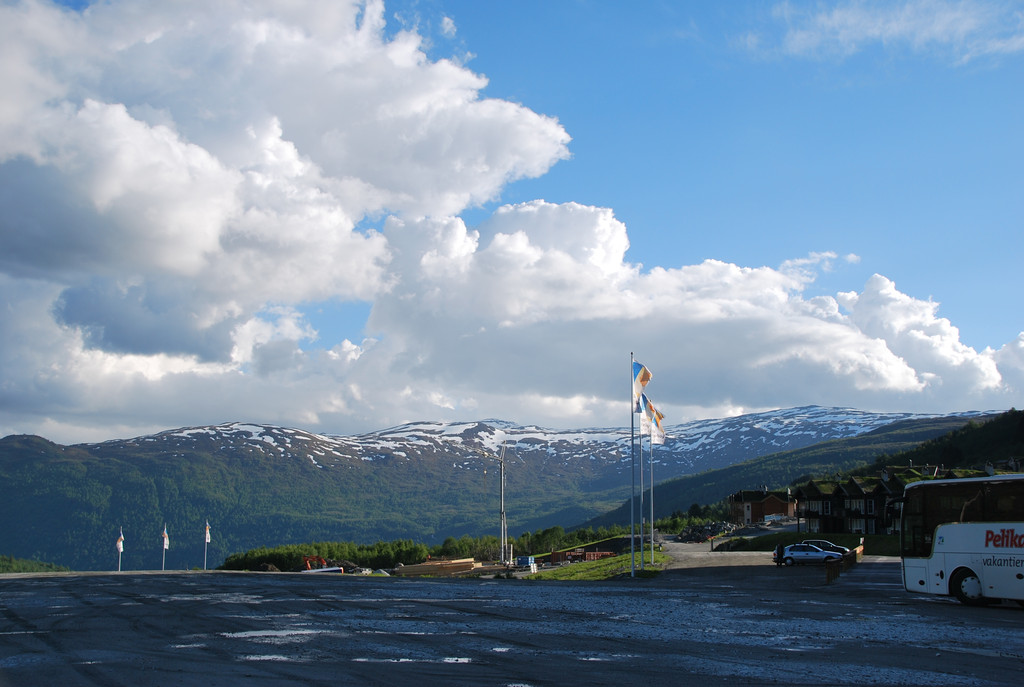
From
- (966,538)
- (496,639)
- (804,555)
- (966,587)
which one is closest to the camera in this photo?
(496,639)

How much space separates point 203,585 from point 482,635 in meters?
22.3

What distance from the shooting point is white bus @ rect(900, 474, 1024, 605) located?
25672 millimetres

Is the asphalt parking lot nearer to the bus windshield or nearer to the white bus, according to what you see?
the white bus

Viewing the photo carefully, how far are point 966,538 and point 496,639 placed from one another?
60.4ft

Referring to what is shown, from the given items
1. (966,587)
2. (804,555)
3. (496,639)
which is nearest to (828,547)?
(804,555)

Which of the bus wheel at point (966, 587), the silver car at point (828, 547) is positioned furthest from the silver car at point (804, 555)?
the bus wheel at point (966, 587)

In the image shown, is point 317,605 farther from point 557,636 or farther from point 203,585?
point 203,585

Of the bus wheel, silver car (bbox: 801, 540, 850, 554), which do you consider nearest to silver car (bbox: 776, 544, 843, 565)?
silver car (bbox: 801, 540, 850, 554)

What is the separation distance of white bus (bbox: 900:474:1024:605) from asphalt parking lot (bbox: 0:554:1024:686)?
881 millimetres

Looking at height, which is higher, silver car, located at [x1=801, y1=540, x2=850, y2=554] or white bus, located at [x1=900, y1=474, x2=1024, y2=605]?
white bus, located at [x1=900, y1=474, x2=1024, y2=605]

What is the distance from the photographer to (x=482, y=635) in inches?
711

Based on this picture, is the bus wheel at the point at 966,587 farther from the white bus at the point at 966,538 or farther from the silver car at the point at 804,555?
the silver car at the point at 804,555

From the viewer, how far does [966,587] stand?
87.6 ft

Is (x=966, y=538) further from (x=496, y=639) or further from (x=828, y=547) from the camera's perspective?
(x=828, y=547)
